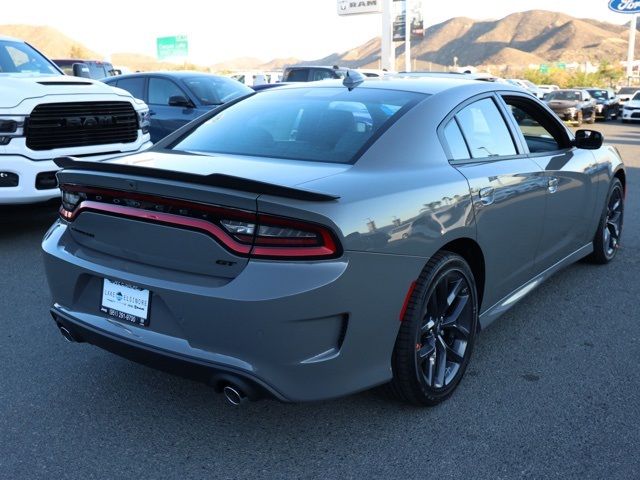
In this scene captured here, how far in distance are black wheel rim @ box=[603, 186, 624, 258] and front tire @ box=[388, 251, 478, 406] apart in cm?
267

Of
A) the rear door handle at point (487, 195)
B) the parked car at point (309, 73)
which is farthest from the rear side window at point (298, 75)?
the rear door handle at point (487, 195)

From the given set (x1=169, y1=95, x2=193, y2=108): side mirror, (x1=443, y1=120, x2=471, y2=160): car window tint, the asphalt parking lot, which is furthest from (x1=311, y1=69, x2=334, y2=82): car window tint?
(x1=443, y1=120, x2=471, y2=160): car window tint

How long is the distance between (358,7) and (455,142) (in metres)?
60.4

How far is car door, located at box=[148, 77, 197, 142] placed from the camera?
9.47 meters

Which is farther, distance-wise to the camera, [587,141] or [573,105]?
[573,105]

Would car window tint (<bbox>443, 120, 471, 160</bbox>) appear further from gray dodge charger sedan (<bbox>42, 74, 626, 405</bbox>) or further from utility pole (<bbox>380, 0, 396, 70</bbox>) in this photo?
utility pole (<bbox>380, 0, 396, 70</bbox>)

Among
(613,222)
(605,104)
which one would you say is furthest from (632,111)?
(613,222)

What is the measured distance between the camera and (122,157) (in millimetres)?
3225

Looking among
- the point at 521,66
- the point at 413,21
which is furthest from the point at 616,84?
the point at 521,66

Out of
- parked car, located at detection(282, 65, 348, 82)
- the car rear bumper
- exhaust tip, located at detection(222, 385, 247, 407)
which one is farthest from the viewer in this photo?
parked car, located at detection(282, 65, 348, 82)

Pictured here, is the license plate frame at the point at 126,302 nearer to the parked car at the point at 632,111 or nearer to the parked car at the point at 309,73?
the parked car at the point at 309,73

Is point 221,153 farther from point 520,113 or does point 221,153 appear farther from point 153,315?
point 520,113

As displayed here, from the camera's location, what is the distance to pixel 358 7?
59.8 m

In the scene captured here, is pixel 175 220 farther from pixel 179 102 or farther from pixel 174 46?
pixel 174 46
